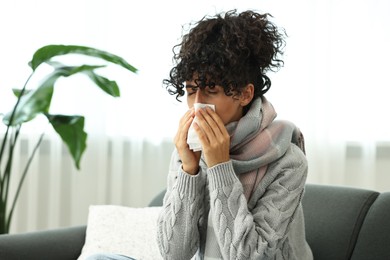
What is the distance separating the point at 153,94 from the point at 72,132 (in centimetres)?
67

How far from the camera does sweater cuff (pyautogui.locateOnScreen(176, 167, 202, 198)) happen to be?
1563mm

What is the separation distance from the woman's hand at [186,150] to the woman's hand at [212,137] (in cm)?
4

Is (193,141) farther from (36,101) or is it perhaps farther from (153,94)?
(153,94)

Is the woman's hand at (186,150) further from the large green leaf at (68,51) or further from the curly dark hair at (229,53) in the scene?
the large green leaf at (68,51)

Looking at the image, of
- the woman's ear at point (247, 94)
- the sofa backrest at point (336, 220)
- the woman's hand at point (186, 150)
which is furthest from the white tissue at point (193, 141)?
Answer: the sofa backrest at point (336, 220)

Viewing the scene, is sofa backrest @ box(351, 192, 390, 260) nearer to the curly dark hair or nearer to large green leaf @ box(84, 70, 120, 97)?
the curly dark hair

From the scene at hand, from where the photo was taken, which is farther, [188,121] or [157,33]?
[157,33]

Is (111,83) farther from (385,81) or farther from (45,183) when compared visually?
(385,81)

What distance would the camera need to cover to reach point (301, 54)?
3004 millimetres

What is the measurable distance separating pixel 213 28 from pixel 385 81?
1.65 metres

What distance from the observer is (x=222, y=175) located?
4.95 ft

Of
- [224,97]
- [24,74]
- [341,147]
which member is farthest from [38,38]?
[224,97]

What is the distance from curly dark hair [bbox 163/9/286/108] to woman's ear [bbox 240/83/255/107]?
15 mm

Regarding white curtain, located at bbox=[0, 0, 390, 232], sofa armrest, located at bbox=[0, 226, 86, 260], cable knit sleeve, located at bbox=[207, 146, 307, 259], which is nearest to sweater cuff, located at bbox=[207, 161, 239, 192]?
cable knit sleeve, located at bbox=[207, 146, 307, 259]
